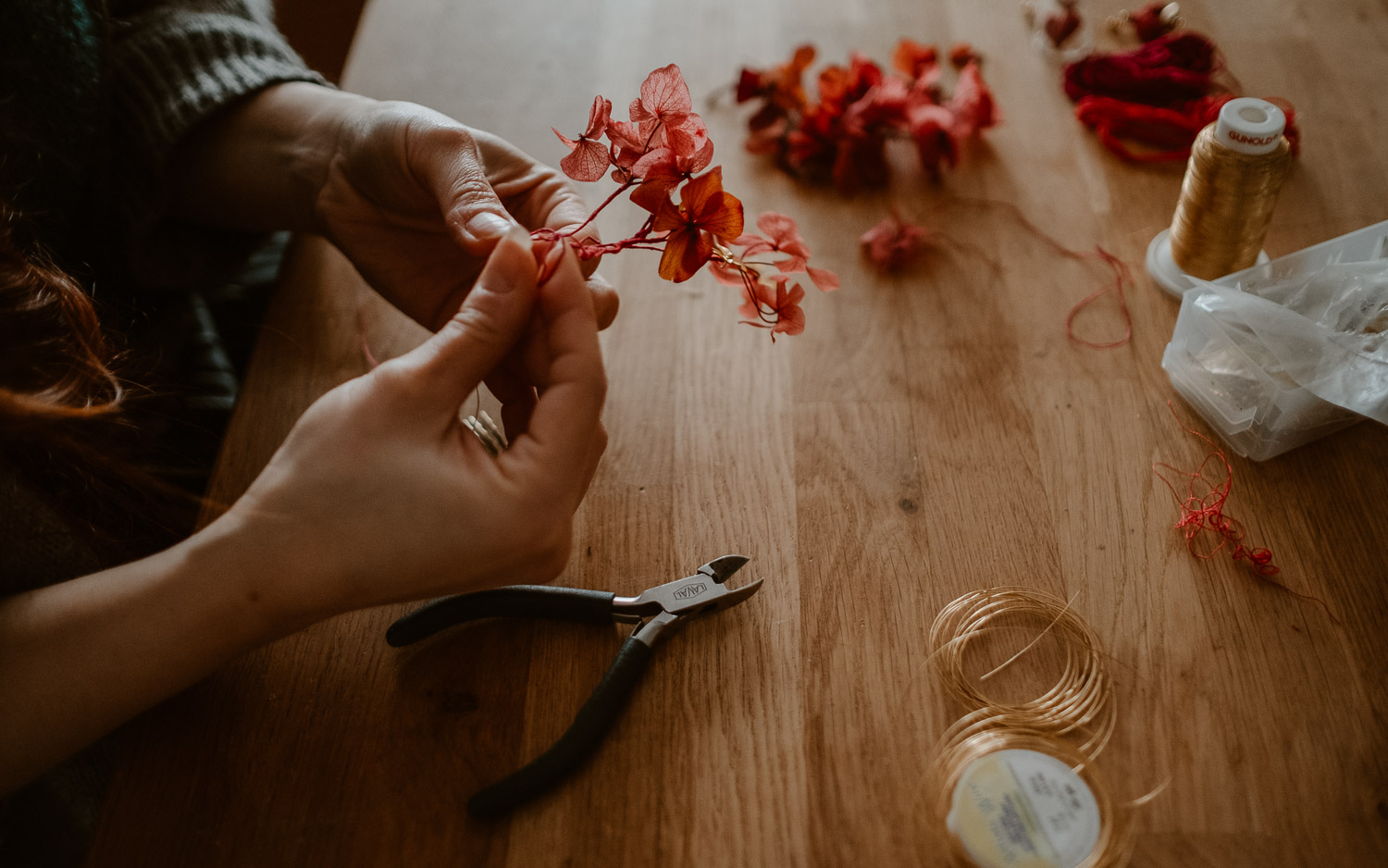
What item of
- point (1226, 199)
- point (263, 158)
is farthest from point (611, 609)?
point (1226, 199)

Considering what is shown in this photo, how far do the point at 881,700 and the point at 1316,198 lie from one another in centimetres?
77

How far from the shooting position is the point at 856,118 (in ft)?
3.43

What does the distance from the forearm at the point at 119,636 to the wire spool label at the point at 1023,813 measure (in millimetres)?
459

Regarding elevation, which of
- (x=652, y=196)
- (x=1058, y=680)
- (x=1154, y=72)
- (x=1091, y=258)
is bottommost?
(x=1058, y=680)

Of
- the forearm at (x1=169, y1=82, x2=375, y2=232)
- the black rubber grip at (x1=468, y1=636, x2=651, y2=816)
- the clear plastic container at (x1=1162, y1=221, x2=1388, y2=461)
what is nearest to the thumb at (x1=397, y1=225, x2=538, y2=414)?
the black rubber grip at (x1=468, y1=636, x2=651, y2=816)

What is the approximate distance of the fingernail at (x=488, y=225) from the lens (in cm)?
64

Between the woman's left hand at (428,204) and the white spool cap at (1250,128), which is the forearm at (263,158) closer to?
the woman's left hand at (428,204)

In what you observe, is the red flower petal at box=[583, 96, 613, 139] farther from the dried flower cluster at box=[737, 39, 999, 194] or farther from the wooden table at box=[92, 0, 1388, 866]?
the dried flower cluster at box=[737, 39, 999, 194]

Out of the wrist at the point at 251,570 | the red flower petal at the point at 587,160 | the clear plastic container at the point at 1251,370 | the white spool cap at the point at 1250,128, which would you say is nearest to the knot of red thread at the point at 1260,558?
the clear plastic container at the point at 1251,370

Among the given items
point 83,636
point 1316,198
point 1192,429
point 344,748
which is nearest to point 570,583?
point 344,748

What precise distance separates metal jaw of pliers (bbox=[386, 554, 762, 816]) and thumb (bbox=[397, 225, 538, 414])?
7.1 inches

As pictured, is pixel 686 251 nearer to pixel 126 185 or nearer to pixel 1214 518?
pixel 1214 518

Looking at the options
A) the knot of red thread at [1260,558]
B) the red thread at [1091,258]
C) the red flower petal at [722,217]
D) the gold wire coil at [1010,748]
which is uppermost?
the red flower petal at [722,217]

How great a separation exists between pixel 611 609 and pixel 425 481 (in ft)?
0.65
